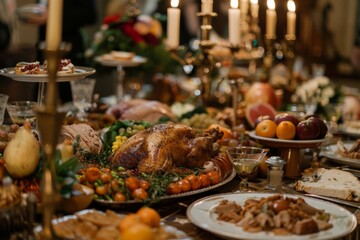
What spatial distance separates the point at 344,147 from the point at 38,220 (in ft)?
4.86

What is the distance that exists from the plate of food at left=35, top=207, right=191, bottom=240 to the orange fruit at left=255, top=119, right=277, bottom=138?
89 centimetres

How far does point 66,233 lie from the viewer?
5.10ft

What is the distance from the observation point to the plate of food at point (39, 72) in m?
2.16

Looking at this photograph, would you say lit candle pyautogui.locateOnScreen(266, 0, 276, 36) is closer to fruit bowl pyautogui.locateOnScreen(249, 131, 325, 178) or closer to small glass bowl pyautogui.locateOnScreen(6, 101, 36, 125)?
fruit bowl pyautogui.locateOnScreen(249, 131, 325, 178)

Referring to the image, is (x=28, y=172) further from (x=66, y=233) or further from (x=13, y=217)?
(x=66, y=233)

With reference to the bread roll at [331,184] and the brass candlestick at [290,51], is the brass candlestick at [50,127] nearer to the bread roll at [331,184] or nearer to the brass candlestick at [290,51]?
the bread roll at [331,184]

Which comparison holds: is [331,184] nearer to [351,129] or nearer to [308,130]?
[308,130]

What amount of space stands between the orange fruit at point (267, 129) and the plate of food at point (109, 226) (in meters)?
0.89

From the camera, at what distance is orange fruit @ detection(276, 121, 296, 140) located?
2.42m

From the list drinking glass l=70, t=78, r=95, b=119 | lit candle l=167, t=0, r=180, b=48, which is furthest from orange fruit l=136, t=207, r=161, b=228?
lit candle l=167, t=0, r=180, b=48

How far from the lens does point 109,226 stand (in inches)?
62.8

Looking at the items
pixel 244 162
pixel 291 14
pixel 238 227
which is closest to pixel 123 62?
pixel 291 14

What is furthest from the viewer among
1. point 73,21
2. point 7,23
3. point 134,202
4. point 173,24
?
point 7,23

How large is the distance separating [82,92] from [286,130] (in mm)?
1103
